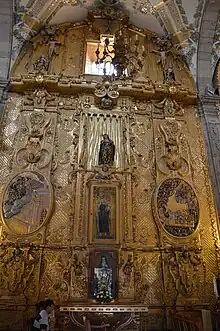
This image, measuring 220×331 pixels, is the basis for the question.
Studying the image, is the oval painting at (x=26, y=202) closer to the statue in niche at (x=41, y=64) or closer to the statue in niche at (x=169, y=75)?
the statue in niche at (x=41, y=64)

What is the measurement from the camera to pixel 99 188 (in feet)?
29.9

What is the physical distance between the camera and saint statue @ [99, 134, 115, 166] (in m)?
9.55

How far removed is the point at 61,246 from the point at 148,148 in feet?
13.0

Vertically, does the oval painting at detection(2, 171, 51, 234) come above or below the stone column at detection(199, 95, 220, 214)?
below

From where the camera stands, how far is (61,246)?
329 inches

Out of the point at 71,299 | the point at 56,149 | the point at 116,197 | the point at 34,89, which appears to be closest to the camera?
the point at 71,299

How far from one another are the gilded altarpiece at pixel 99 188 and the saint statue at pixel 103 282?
22cm

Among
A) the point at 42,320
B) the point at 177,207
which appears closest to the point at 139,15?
the point at 177,207

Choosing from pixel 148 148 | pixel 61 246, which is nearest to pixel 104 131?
pixel 148 148

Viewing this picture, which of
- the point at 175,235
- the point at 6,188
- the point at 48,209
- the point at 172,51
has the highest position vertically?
the point at 172,51

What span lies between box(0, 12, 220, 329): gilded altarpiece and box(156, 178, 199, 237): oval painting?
0.03 metres

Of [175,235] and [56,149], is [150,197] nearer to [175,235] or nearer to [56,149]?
[175,235]

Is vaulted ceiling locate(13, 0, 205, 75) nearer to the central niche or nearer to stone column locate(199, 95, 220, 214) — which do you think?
stone column locate(199, 95, 220, 214)

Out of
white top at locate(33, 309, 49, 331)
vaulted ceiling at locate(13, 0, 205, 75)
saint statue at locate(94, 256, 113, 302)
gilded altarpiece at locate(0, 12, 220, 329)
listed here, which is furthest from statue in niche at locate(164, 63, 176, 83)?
white top at locate(33, 309, 49, 331)
